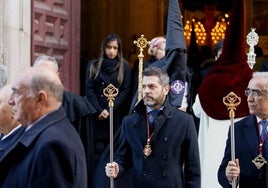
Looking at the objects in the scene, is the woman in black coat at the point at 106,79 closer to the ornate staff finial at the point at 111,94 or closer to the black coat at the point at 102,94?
the black coat at the point at 102,94

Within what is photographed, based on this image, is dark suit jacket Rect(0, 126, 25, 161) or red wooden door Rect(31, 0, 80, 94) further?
red wooden door Rect(31, 0, 80, 94)

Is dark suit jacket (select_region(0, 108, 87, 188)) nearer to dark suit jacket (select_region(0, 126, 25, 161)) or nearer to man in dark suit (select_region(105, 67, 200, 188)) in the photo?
dark suit jacket (select_region(0, 126, 25, 161))

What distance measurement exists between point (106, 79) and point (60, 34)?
1095mm

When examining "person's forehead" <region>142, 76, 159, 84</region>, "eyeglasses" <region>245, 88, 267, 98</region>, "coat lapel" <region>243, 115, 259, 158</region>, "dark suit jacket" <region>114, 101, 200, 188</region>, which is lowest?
"dark suit jacket" <region>114, 101, 200, 188</region>

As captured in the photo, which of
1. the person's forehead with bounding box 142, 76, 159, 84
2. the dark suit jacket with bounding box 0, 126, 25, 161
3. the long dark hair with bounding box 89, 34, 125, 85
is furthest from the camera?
the long dark hair with bounding box 89, 34, 125, 85

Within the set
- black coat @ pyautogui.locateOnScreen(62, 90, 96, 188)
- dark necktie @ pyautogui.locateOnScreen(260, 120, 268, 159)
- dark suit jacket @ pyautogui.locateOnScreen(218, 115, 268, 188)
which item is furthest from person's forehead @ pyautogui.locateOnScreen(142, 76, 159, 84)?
black coat @ pyautogui.locateOnScreen(62, 90, 96, 188)

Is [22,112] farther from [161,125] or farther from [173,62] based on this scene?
[173,62]

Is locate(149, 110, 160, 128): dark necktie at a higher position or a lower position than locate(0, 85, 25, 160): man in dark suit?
lower

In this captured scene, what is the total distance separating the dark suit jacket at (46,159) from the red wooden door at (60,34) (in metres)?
5.44

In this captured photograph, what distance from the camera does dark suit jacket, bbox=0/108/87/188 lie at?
4309mm

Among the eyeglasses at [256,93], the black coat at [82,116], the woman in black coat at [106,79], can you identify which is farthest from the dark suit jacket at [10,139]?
the woman in black coat at [106,79]

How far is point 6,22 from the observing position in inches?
368

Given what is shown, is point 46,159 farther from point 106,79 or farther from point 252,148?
point 106,79

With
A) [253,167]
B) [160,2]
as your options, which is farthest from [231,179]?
[160,2]
